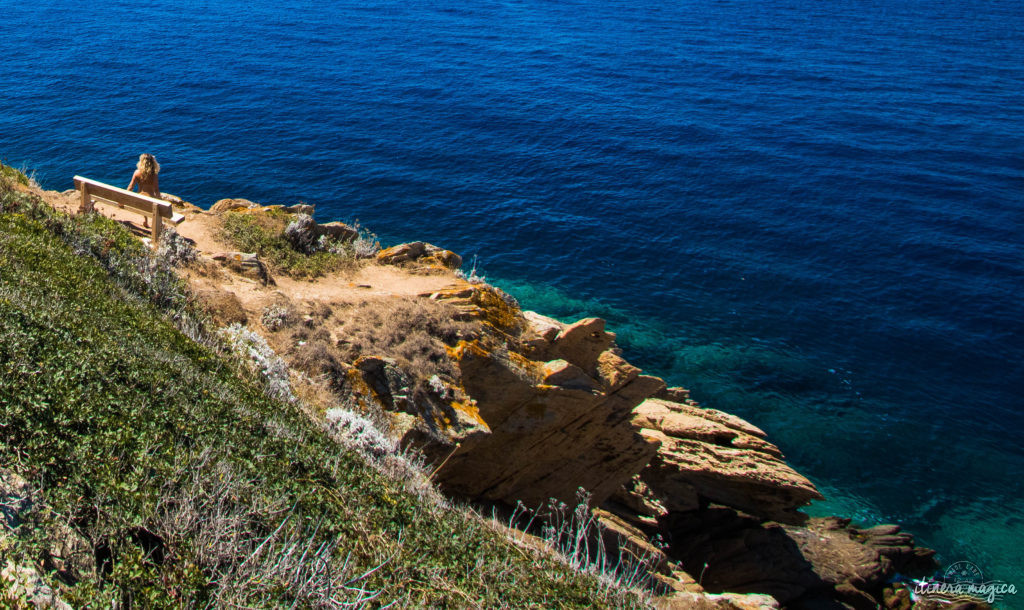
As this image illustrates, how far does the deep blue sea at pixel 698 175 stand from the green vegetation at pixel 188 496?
20744 mm

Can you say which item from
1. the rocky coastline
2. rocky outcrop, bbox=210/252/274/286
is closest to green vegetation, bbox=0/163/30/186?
the rocky coastline

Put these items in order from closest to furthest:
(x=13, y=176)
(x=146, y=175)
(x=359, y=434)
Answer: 1. (x=359, y=434)
2. (x=13, y=176)
3. (x=146, y=175)

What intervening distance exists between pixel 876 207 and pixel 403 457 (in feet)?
132

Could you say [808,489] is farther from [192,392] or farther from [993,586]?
[192,392]

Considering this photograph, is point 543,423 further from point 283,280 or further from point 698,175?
point 698,175

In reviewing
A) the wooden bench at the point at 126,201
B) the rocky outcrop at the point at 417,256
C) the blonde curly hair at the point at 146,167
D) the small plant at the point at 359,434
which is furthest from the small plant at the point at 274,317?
the blonde curly hair at the point at 146,167

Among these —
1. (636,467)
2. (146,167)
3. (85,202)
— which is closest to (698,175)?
(636,467)

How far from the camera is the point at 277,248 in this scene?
21.2 meters

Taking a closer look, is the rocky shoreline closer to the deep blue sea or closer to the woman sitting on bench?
the woman sitting on bench

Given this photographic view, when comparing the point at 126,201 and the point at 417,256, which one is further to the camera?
the point at 417,256

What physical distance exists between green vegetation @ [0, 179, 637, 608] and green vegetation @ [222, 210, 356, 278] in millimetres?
8135

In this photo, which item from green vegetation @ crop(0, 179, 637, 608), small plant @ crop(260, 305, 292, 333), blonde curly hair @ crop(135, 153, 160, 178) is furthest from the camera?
blonde curly hair @ crop(135, 153, 160, 178)

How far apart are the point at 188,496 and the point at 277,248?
48.7 feet

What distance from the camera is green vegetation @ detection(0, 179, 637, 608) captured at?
6.52 m
